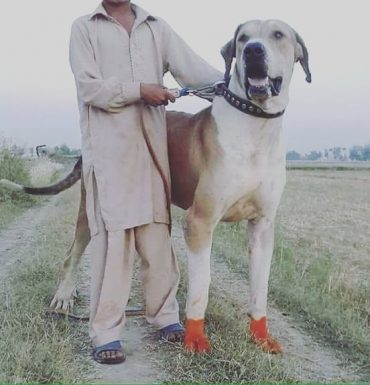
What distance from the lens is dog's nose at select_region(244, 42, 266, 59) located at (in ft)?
12.3

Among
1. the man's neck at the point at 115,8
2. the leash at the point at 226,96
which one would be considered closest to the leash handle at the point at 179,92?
the leash at the point at 226,96

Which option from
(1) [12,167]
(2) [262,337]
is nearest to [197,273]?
(2) [262,337]

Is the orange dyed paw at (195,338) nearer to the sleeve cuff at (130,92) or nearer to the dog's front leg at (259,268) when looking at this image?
the dog's front leg at (259,268)

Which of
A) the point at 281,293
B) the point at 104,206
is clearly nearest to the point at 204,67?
the point at 104,206

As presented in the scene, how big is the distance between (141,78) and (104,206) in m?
0.88

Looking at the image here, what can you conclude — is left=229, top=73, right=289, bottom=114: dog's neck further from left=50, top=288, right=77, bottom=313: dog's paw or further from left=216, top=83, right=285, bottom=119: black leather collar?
left=50, top=288, right=77, bottom=313: dog's paw

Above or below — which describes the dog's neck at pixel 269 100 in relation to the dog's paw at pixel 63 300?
above

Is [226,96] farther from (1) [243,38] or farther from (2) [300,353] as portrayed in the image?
(2) [300,353]

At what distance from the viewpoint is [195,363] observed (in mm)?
3986

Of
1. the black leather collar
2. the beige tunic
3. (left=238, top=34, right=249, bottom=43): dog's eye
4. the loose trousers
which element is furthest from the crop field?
(left=238, top=34, right=249, bottom=43): dog's eye

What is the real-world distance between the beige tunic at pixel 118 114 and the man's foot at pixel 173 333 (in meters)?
0.80

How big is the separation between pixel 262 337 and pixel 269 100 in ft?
5.28

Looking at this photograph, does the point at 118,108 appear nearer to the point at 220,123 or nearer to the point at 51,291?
the point at 220,123

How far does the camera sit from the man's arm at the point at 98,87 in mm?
4074
